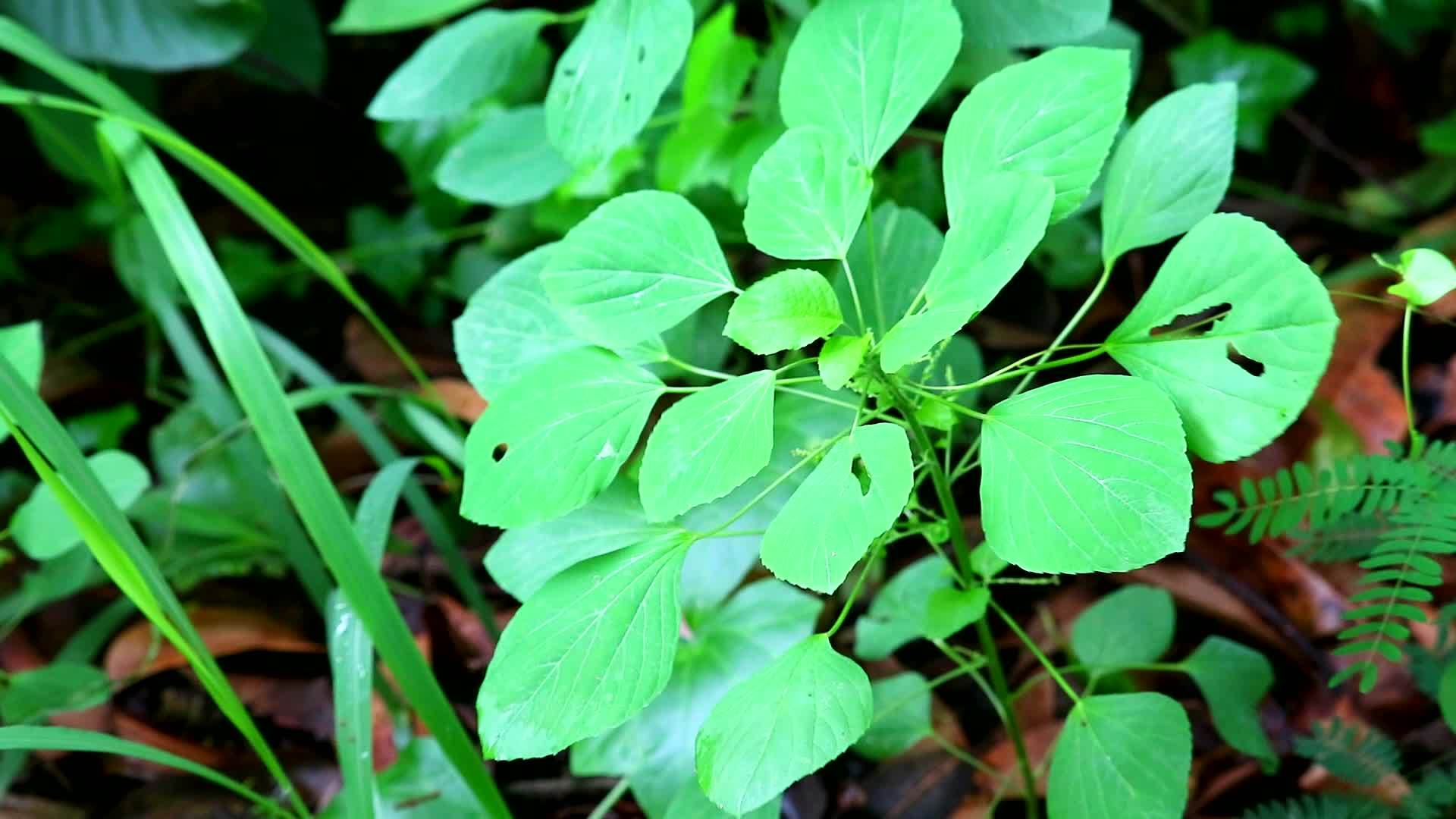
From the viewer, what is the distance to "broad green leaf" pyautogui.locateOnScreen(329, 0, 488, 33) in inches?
44.6

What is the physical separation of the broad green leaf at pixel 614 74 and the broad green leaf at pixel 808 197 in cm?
15

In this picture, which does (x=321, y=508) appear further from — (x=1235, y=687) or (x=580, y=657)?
(x=1235, y=687)

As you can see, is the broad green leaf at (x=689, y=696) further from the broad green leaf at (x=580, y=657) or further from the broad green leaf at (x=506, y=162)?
the broad green leaf at (x=506, y=162)

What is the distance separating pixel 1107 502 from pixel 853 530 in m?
0.14

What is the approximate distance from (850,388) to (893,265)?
0.19m

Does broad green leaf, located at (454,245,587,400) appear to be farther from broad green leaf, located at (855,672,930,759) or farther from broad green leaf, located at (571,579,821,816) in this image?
broad green leaf, located at (855,672,930,759)

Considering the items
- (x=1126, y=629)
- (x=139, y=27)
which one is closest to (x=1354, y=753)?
(x=1126, y=629)

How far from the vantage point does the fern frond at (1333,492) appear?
0.76 m

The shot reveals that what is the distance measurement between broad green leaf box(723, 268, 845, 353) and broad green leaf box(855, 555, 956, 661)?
41cm

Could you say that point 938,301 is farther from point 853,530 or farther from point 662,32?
point 662,32

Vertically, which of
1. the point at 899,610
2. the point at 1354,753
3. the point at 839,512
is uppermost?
the point at 839,512

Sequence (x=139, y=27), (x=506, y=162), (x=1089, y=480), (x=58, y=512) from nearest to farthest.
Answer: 1. (x=1089, y=480)
2. (x=58, y=512)
3. (x=506, y=162)
4. (x=139, y=27)

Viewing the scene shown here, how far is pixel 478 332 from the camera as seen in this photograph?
0.80 metres

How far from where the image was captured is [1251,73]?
166 cm
